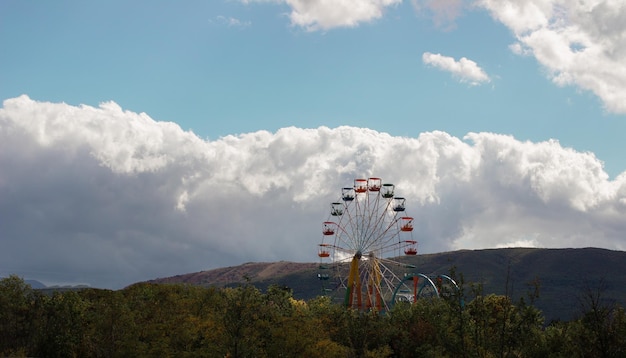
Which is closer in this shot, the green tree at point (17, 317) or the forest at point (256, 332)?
the forest at point (256, 332)

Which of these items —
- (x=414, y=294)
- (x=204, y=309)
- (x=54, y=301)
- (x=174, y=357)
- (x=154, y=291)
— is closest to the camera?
(x=174, y=357)

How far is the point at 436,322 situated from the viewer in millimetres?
83125

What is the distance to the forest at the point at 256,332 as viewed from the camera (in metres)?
48.2

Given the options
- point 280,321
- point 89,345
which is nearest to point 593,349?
point 280,321

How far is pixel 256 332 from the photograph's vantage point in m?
57.6

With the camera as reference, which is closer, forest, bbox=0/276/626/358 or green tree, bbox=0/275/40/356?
forest, bbox=0/276/626/358

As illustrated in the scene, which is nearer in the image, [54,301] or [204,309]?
[54,301]

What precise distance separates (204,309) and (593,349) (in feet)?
150

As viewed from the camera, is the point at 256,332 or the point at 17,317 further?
the point at 17,317

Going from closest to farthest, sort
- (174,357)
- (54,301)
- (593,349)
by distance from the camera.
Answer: (593,349)
(174,357)
(54,301)

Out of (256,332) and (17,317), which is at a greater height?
(17,317)

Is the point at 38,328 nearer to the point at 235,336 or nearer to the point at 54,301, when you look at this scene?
the point at 54,301

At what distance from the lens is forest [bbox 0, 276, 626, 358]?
48.2 m

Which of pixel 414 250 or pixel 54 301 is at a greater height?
pixel 414 250
